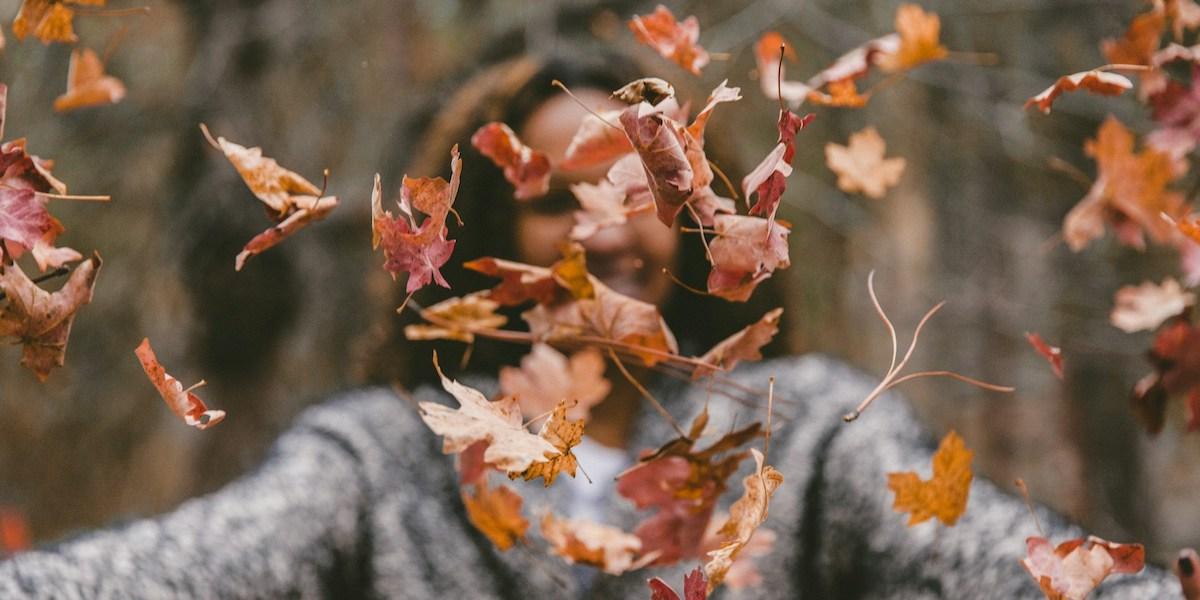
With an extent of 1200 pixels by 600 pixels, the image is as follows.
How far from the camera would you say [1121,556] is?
16.8 inches

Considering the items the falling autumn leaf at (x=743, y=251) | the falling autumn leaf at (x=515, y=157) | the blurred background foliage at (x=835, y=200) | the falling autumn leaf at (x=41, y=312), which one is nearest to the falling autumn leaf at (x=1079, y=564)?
the falling autumn leaf at (x=743, y=251)

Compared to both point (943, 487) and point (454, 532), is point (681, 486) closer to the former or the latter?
point (943, 487)

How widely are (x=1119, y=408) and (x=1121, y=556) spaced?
166 cm

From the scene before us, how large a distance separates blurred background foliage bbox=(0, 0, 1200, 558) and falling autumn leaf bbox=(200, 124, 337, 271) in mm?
1282

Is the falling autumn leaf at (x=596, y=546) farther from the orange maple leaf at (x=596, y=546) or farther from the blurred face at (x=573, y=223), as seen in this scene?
the blurred face at (x=573, y=223)

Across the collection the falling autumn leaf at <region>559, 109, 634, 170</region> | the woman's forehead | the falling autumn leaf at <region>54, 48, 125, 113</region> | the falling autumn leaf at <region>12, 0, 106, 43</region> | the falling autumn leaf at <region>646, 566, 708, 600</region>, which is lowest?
the woman's forehead

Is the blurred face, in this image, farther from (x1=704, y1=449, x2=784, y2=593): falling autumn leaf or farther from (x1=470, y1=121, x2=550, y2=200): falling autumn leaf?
(x1=704, y1=449, x2=784, y2=593): falling autumn leaf

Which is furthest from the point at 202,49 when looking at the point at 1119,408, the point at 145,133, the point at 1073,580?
the point at 1119,408

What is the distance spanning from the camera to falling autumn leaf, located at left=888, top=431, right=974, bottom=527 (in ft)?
1.59

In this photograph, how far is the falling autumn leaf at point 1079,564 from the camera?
423mm

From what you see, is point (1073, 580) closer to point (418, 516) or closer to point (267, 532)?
point (267, 532)

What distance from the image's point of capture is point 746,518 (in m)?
0.38

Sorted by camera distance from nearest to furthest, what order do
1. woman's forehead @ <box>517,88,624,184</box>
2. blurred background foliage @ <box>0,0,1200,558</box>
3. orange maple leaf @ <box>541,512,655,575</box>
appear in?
orange maple leaf @ <box>541,512,655,575</box> → woman's forehead @ <box>517,88,624,184</box> → blurred background foliage @ <box>0,0,1200,558</box>

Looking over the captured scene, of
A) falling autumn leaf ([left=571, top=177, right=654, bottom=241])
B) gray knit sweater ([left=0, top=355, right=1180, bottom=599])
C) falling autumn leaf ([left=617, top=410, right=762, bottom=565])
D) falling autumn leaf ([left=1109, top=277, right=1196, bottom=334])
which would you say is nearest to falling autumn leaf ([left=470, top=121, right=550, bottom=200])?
falling autumn leaf ([left=571, top=177, right=654, bottom=241])
